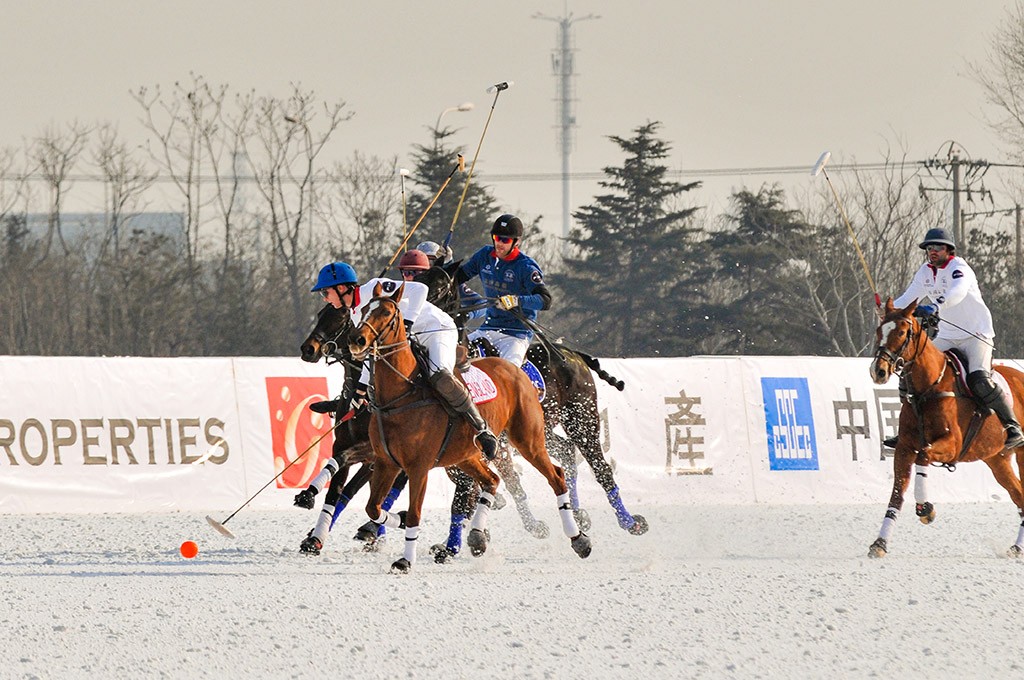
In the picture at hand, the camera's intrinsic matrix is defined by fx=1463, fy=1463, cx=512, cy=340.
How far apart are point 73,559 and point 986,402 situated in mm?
7283

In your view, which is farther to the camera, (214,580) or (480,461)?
(480,461)

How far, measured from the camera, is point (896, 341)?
11266mm

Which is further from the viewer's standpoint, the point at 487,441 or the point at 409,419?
the point at 487,441

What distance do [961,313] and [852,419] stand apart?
20.8 feet

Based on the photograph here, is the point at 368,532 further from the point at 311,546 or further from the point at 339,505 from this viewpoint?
the point at 311,546

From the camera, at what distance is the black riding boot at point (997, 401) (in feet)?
38.9

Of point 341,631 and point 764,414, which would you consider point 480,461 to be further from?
point 764,414

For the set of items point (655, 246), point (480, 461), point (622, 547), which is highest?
point (655, 246)

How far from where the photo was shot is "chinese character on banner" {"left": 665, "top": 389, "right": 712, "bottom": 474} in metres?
17.9

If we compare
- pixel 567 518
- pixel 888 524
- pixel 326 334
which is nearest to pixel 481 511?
pixel 567 518

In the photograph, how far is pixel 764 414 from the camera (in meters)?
18.2

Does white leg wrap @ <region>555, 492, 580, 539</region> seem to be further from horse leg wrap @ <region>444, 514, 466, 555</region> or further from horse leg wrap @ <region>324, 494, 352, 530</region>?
horse leg wrap @ <region>324, 494, 352, 530</region>

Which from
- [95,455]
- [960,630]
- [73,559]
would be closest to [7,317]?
[95,455]

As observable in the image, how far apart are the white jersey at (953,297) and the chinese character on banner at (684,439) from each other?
19.4 feet
